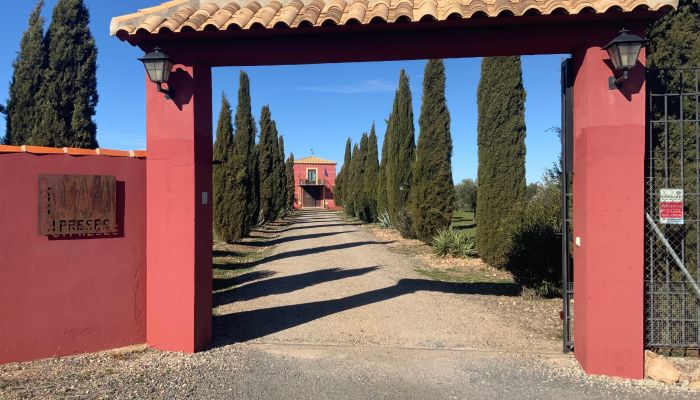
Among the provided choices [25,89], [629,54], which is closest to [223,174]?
[25,89]

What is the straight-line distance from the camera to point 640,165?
421 cm

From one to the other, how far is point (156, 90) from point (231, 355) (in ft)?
9.69

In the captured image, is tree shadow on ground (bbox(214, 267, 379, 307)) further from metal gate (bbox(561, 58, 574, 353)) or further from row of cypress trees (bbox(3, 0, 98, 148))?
row of cypress trees (bbox(3, 0, 98, 148))

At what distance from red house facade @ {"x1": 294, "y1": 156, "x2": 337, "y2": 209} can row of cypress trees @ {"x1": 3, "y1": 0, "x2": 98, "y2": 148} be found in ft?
170

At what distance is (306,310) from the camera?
695cm

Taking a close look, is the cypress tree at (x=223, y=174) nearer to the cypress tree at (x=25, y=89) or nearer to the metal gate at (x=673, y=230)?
the cypress tree at (x=25, y=89)

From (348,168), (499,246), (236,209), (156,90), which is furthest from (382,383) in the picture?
(348,168)

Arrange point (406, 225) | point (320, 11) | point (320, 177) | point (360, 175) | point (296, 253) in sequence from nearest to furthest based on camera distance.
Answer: point (320, 11), point (296, 253), point (406, 225), point (360, 175), point (320, 177)

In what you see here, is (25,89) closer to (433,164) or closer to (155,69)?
(155,69)

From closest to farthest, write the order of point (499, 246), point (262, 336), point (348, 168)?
point (262, 336) → point (499, 246) → point (348, 168)

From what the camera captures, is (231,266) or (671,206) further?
(231,266)

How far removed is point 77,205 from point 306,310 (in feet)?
11.7

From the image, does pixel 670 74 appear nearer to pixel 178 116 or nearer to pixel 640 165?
pixel 640 165

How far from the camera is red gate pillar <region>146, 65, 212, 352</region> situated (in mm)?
4777
